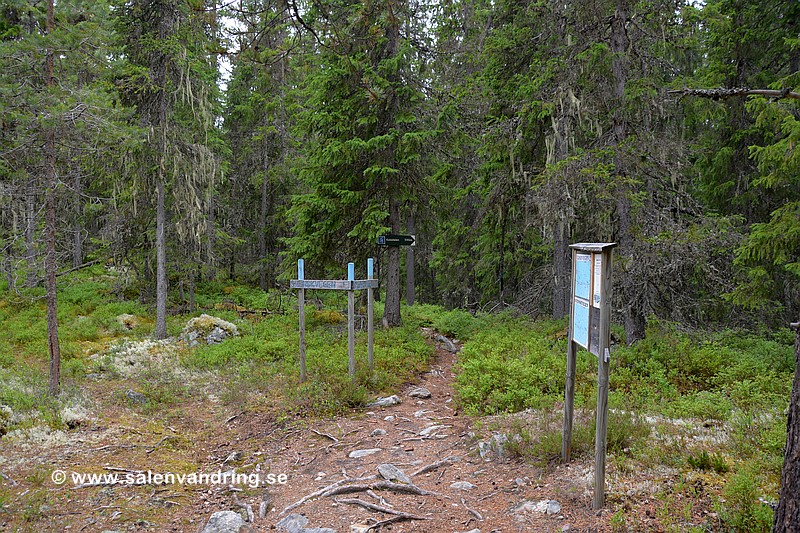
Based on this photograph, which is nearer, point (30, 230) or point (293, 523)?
point (293, 523)

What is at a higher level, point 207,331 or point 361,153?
point 361,153

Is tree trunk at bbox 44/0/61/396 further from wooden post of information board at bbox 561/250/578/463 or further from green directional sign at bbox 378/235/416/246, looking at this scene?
wooden post of information board at bbox 561/250/578/463

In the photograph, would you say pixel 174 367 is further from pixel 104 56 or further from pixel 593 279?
pixel 593 279

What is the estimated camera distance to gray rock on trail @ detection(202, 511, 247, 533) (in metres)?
4.83

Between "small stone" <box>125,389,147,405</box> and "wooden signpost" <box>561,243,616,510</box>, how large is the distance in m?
8.08

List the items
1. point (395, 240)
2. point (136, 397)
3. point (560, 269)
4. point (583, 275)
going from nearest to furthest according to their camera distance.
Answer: point (583, 275), point (136, 397), point (395, 240), point (560, 269)

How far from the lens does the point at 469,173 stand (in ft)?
52.3

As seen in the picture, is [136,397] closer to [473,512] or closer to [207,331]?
[207,331]

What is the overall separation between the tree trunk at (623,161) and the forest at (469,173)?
0.19 feet

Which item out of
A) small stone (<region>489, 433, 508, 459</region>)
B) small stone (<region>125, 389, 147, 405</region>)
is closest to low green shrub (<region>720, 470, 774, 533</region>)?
small stone (<region>489, 433, 508, 459</region>)

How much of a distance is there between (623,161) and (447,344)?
638 centimetres

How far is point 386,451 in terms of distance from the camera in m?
6.45

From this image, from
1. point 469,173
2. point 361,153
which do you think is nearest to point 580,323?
point 361,153

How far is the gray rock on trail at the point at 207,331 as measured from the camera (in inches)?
545
